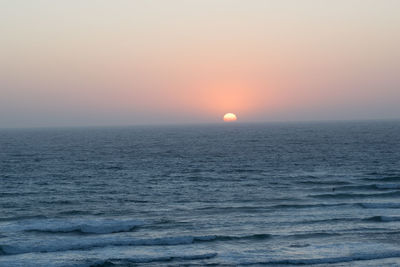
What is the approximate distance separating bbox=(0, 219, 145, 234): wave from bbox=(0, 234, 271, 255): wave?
2.22 meters

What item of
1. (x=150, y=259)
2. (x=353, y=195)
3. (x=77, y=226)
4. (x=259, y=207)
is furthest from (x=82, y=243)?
(x=353, y=195)

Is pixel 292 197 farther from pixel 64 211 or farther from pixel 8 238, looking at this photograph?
pixel 8 238

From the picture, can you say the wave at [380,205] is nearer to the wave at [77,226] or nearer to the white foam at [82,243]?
the white foam at [82,243]

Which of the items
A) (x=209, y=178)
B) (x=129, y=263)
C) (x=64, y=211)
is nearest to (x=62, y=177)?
(x=209, y=178)

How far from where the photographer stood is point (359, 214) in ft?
127

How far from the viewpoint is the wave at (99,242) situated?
3003 cm

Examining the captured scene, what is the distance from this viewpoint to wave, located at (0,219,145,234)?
34.3 metres

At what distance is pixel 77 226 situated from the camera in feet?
116

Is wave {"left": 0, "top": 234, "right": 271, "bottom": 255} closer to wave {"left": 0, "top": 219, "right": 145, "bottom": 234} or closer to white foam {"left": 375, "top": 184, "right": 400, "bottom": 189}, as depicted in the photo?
wave {"left": 0, "top": 219, "right": 145, "bottom": 234}

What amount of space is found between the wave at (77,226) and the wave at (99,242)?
2.22m

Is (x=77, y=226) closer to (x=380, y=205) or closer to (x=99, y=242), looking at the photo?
(x=99, y=242)

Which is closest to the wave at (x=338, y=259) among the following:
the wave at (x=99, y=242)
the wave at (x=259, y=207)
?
the wave at (x=99, y=242)

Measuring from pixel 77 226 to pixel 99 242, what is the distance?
15.3 feet

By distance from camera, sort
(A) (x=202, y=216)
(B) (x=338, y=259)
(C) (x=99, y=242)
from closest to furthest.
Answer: (B) (x=338, y=259)
(C) (x=99, y=242)
(A) (x=202, y=216)
